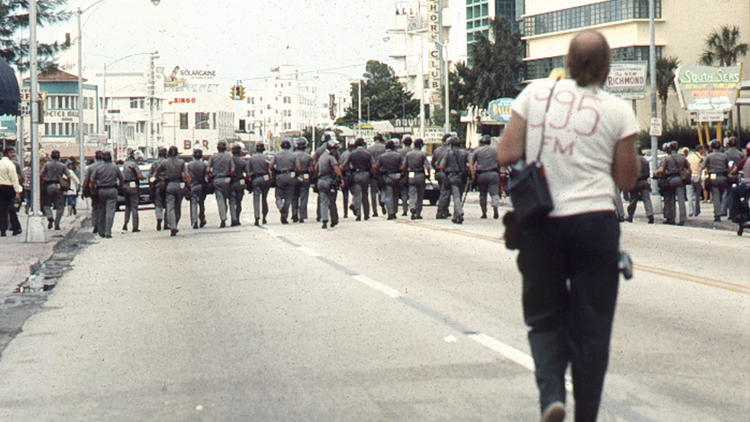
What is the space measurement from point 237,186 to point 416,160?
417 cm

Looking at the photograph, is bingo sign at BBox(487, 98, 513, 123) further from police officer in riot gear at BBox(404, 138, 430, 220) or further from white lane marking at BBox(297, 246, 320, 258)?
white lane marking at BBox(297, 246, 320, 258)

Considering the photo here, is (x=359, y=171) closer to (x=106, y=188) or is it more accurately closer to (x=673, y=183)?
(x=106, y=188)

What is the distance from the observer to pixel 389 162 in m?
28.8

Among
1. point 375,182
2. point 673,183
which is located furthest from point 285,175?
point 673,183

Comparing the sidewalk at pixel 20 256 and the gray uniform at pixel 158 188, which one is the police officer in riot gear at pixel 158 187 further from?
the sidewalk at pixel 20 256

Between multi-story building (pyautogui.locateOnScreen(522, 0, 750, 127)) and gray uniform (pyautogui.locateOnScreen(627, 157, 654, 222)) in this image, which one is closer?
gray uniform (pyautogui.locateOnScreen(627, 157, 654, 222))

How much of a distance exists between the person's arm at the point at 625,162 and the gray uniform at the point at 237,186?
22.8 metres

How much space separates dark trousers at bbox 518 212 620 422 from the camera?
5.31m

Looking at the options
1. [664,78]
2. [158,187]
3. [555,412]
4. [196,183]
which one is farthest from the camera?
[664,78]

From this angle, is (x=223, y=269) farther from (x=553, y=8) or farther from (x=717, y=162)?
(x=553, y=8)

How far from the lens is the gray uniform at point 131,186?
1061 inches

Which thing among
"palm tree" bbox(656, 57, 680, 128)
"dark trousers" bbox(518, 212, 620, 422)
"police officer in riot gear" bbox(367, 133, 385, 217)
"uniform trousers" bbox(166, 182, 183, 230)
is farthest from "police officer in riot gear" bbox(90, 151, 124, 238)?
"palm tree" bbox(656, 57, 680, 128)

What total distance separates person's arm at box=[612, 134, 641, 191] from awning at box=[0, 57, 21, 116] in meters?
18.2

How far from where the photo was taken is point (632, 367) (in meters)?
8.05
